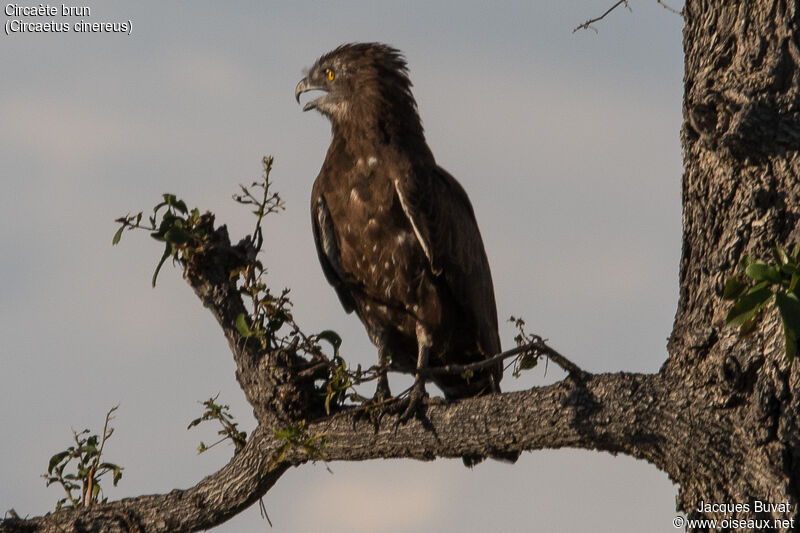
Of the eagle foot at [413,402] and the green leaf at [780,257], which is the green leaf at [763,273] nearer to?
the green leaf at [780,257]

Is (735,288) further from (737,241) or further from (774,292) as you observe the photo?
(737,241)

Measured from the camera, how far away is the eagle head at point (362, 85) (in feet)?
20.3

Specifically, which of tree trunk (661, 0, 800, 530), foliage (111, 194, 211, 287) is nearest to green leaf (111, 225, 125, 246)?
foliage (111, 194, 211, 287)

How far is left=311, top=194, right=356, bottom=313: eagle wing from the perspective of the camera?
591cm

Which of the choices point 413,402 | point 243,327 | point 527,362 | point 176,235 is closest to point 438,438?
point 413,402

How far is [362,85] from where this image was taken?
6.33 m

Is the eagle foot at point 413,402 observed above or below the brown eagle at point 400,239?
below

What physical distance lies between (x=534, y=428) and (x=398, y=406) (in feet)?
2.95

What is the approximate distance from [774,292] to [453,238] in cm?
267

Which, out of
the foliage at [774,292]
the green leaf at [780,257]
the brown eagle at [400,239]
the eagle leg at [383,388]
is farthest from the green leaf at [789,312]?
the brown eagle at [400,239]

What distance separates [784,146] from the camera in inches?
147

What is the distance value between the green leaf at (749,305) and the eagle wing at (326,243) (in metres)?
2.98

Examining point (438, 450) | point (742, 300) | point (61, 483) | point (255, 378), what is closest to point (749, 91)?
point (742, 300)

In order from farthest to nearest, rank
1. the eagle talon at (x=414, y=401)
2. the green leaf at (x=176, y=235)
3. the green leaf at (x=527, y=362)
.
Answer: the eagle talon at (x=414, y=401) → the green leaf at (x=176, y=235) → the green leaf at (x=527, y=362)
